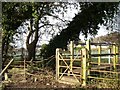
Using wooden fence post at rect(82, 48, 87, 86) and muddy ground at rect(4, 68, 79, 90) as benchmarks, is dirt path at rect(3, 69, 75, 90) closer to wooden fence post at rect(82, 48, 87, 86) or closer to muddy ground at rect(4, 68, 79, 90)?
muddy ground at rect(4, 68, 79, 90)

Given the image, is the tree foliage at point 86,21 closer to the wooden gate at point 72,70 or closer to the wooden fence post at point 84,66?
the wooden gate at point 72,70

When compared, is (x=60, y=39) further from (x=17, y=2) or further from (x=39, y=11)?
(x=17, y=2)

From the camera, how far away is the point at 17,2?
1934cm

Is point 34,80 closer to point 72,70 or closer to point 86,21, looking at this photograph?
point 72,70

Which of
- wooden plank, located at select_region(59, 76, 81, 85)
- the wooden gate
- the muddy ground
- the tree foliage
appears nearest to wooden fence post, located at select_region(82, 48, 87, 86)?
the wooden gate

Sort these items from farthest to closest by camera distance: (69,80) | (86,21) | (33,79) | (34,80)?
(86,21)
(33,79)
(34,80)
(69,80)

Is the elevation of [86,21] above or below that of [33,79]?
above

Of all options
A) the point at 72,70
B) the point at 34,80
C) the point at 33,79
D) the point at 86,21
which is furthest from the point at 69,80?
the point at 86,21

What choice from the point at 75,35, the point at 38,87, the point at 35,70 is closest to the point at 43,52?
the point at 75,35

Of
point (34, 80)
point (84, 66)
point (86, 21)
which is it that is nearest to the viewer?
point (84, 66)

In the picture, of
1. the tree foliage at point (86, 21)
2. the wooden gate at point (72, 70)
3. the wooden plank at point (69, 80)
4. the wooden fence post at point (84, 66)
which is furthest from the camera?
the tree foliage at point (86, 21)

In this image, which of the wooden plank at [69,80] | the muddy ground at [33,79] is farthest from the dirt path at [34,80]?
the wooden plank at [69,80]

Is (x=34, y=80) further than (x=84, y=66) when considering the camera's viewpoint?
Yes

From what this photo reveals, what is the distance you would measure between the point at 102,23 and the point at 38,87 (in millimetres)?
9518
